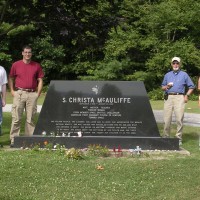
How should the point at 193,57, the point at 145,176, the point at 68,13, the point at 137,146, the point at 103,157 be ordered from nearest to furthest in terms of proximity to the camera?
the point at 145,176
the point at 103,157
the point at 137,146
the point at 68,13
the point at 193,57

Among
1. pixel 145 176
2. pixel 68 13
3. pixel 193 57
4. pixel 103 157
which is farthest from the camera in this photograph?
pixel 193 57

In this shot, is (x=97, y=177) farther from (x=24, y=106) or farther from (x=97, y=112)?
(x=24, y=106)

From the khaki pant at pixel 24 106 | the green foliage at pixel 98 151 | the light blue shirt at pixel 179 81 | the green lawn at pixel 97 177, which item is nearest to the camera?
the green lawn at pixel 97 177

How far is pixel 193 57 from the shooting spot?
108 ft

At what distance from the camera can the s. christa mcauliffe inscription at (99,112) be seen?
9.97 meters

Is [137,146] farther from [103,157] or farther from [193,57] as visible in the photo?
[193,57]

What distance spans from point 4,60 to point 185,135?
74.3 ft

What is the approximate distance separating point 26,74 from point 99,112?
5.10 ft

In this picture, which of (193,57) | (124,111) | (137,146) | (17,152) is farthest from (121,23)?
(193,57)

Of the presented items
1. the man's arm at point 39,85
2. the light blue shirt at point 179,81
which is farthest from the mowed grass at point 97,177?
the light blue shirt at point 179,81

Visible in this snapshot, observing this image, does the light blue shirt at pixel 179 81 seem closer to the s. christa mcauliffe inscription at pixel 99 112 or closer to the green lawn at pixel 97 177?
the s. christa mcauliffe inscription at pixel 99 112

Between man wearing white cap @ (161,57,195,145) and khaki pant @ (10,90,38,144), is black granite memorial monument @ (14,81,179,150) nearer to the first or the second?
khaki pant @ (10,90,38,144)

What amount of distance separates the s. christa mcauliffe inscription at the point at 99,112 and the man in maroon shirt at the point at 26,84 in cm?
25

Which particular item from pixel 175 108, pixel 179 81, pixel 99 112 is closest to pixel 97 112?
pixel 99 112
